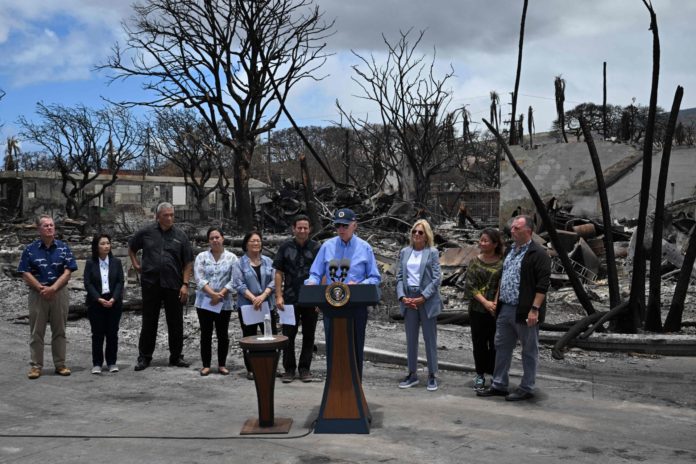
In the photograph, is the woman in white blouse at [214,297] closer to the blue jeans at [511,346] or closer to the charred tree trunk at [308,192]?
the blue jeans at [511,346]

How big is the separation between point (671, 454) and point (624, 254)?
13.0 metres

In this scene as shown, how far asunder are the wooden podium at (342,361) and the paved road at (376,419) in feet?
0.46

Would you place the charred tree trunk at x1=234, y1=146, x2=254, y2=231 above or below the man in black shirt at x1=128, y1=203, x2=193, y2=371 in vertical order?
above

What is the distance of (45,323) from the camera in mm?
7766

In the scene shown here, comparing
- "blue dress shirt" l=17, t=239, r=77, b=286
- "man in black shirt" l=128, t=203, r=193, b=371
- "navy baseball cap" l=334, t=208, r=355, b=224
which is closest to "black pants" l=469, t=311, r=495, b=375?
"navy baseball cap" l=334, t=208, r=355, b=224

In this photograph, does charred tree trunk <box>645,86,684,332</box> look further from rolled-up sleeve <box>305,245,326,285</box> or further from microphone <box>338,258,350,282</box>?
rolled-up sleeve <box>305,245,326,285</box>

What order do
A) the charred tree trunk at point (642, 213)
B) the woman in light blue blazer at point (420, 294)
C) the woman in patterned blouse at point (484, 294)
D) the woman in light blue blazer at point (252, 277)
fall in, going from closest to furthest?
1. the woman in patterned blouse at point (484, 294)
2. the woman in light blue blazer at point (420, 294)
3. the woman in light blue blazer at point (252, 277)
4. the charred tree trunk at point (642, 213)

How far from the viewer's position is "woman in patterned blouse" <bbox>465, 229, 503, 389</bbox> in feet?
22.7

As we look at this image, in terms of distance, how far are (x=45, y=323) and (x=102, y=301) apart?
662 mm

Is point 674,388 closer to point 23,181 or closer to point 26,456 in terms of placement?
point 26,456

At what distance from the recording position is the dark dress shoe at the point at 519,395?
255 inches

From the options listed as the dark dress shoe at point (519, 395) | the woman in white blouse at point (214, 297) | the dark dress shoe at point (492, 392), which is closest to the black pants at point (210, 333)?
the woman in white blouse at point (214, 297)

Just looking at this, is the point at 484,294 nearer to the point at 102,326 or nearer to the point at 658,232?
the point at 658,232

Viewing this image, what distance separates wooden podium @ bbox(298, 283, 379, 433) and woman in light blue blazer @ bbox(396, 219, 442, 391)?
1.49 metres
